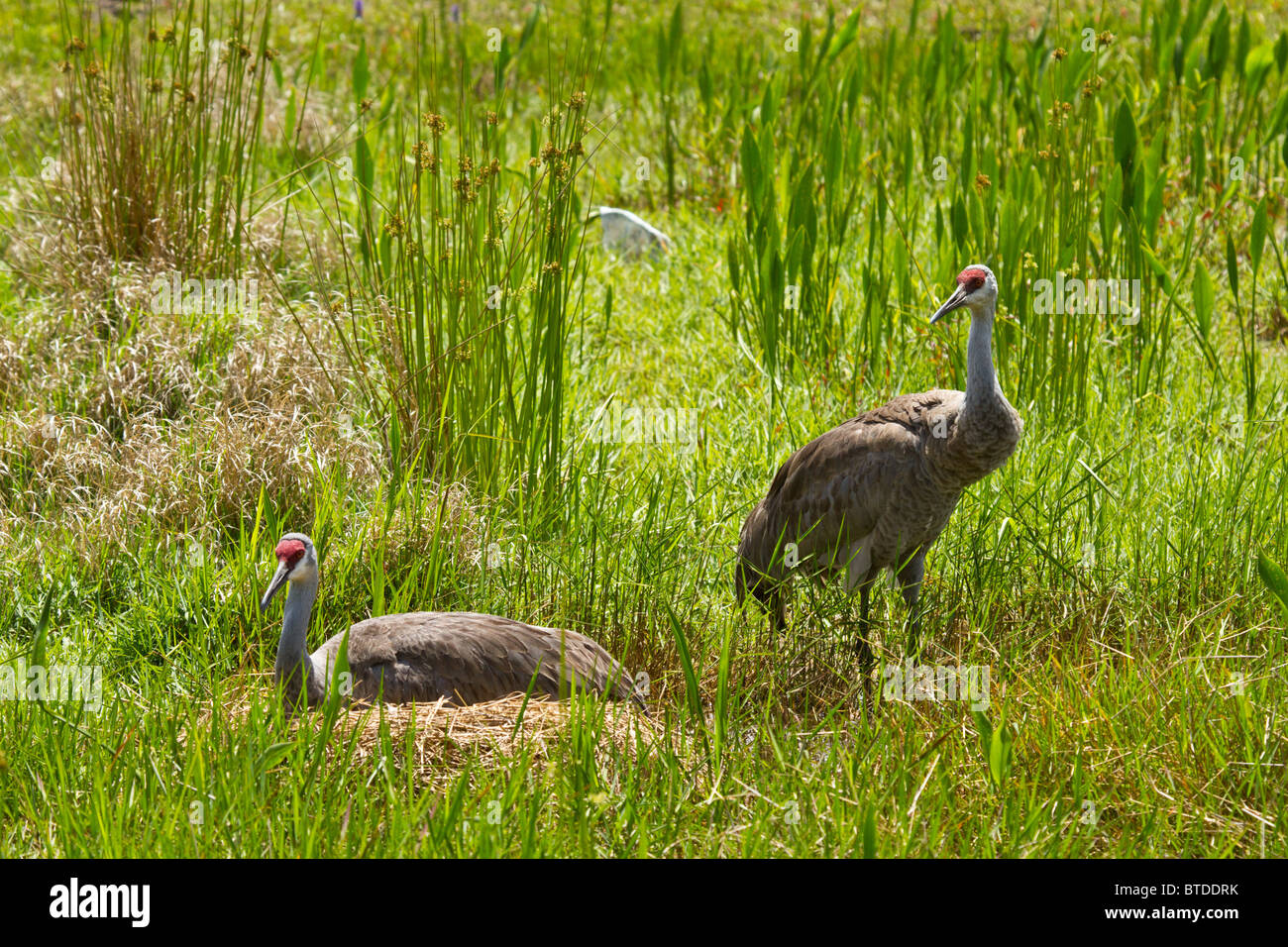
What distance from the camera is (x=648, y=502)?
519cm

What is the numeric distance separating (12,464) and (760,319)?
327 centimetres

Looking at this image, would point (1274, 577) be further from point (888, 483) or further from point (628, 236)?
point (628, 236)

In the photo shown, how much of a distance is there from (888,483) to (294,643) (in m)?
2.00

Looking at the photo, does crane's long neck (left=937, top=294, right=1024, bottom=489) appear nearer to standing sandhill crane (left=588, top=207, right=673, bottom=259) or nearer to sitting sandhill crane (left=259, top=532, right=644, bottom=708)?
sitting sandhill crane (left=259, top=532, right=644, bottom=708)

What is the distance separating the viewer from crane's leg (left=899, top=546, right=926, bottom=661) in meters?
4.41

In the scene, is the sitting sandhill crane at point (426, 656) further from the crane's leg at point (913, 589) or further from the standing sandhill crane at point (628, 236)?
the standing sandhill crane at point (628, 236)

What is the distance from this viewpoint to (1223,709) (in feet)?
12.0

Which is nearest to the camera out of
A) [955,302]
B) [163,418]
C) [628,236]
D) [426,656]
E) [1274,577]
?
[1274,577]

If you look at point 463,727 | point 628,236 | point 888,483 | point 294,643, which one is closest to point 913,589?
point 888,483

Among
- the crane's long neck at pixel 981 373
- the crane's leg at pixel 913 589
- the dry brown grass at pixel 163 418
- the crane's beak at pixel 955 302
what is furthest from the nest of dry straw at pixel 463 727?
the crane's beak at pixel 955 302

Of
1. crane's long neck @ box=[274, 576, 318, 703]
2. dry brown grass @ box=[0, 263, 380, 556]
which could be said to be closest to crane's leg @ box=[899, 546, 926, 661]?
crane's long neck @ box=[274, 576, 318, 703]

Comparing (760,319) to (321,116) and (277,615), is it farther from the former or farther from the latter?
(321,116)

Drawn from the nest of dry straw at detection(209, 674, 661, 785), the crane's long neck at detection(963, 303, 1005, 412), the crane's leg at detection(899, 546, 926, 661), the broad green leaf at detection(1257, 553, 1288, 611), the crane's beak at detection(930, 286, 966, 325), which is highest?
the crane's beak at detection(930, 286, 966, 325)

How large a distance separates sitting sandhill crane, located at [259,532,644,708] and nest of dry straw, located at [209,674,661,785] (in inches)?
2.1
